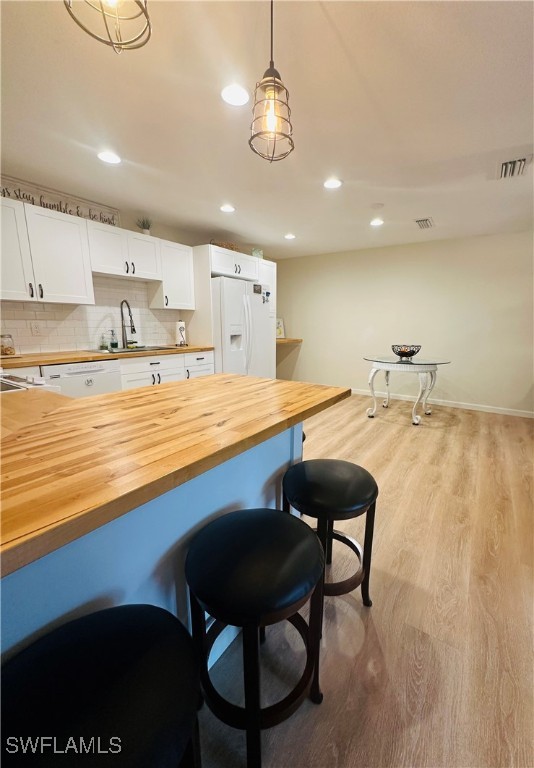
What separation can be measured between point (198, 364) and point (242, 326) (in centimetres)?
82

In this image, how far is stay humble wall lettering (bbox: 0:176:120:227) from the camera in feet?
8.59

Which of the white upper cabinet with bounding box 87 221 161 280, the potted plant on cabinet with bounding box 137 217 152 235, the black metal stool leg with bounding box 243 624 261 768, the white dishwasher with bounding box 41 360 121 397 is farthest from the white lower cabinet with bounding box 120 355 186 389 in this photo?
the black metal stool leg with bounding box 243 624 261 768

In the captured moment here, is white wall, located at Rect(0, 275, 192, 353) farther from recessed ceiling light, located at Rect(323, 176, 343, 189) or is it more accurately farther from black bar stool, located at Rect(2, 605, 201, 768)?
black bar stool, located at Rect(2, 605, 201, 768)

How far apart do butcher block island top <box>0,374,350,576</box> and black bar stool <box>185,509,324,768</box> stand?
0.30m

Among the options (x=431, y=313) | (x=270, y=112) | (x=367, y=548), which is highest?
(x=270, y=112)

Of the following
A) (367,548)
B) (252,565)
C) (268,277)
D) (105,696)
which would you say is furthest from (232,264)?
(105,696)

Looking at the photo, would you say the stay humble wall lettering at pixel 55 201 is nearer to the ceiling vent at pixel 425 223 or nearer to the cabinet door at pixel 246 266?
the cabinet door at pixel 246 266

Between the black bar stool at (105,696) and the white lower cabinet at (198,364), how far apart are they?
2.98 metres

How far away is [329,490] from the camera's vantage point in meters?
1.25

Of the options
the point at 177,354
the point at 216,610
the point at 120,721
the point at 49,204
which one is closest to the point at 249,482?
the point at 216,610

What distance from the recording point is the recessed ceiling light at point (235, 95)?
60.9 inches

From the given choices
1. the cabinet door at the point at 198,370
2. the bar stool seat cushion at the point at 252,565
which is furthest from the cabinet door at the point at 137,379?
the bar stool seat cushion at the point at 252,565

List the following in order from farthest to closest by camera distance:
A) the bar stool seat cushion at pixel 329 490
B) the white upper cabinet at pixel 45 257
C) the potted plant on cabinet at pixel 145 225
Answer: the potted plant on cabinet at pixel 145 225 → the white upper cabinet at pixel 45 257 → the bar stool seat cushion at pixel 329 490

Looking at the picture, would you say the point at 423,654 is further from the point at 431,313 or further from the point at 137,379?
the point at 431,313
